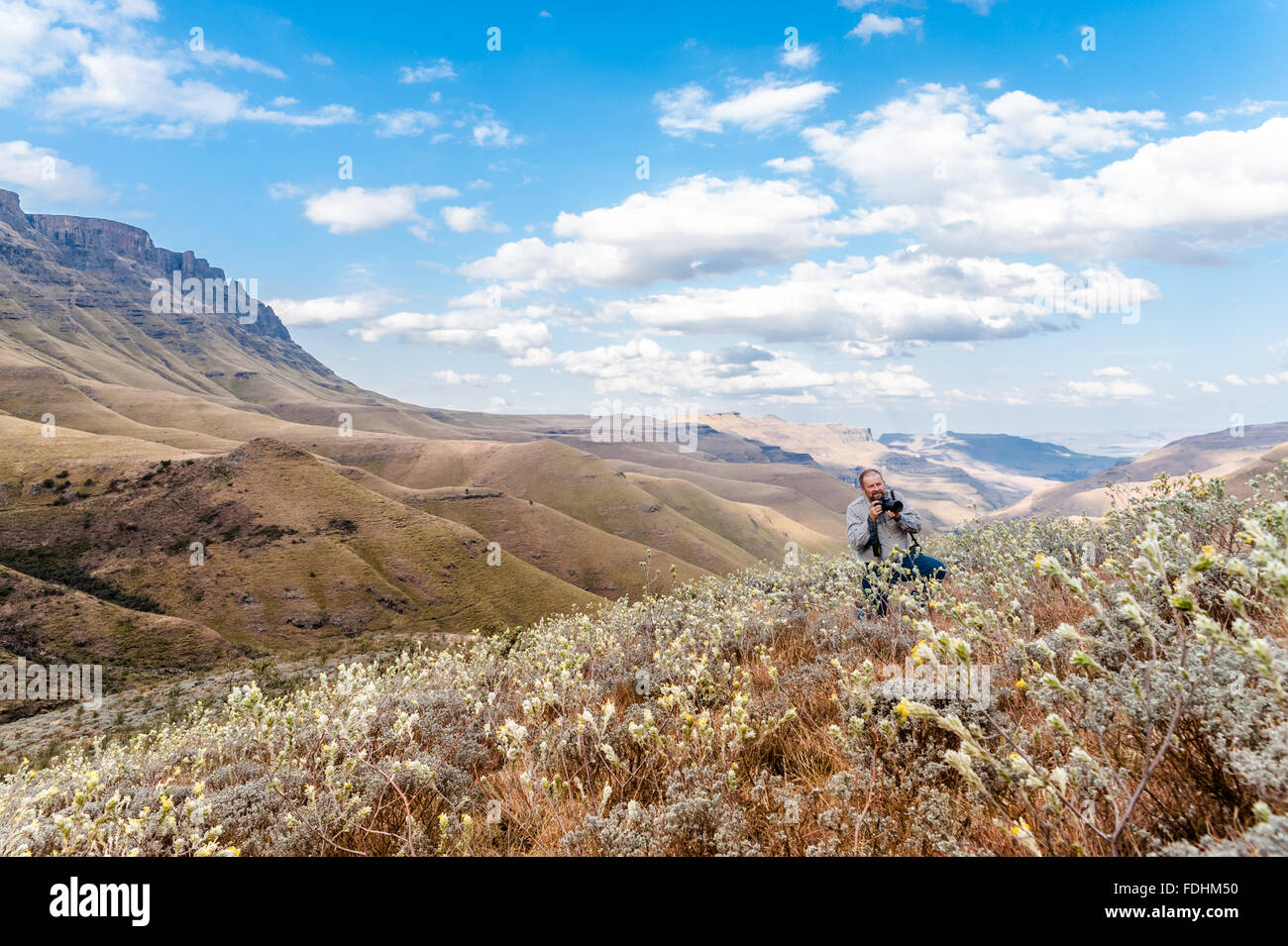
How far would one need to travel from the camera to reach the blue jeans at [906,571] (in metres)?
7.10

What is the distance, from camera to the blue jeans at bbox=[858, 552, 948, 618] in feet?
23.3

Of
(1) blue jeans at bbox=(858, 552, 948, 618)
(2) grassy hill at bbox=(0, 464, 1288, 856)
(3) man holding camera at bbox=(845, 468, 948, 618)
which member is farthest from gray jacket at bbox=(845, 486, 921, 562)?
(2) grassy hill at bbox=(0, 464, 1288, 856)

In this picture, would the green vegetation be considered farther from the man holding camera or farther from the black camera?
the black camera

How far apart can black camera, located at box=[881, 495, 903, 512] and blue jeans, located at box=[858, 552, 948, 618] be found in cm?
71

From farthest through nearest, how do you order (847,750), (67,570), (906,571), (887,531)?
(67,570)
(887,531)
(906,571)
(847,750)

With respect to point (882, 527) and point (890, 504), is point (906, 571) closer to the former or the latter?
point (890, 504)

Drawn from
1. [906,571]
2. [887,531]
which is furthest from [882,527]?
[906,571]

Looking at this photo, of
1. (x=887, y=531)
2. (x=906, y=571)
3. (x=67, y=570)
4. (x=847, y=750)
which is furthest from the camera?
(x=67, y=570)

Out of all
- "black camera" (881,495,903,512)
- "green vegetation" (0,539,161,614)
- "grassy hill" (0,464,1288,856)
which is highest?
"black camera" (881,495,903,512)

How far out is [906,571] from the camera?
21.6 feet

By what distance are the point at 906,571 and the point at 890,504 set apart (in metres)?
2.34

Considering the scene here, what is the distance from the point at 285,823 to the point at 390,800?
2.31 ft

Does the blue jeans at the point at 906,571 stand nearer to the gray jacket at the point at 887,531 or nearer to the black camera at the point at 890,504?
the gray jacket at the point at 887,531
